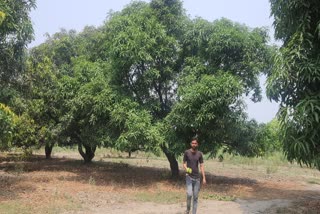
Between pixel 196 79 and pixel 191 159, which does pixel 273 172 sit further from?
pixel 191 159

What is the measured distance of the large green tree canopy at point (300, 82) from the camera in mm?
8242

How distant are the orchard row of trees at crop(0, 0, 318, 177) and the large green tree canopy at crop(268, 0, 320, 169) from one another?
176 inches

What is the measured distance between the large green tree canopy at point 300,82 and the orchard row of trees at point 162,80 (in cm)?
446

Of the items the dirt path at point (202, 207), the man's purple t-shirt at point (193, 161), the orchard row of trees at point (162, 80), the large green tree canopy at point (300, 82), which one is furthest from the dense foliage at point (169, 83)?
the large green tree canopy at point (300, 82)

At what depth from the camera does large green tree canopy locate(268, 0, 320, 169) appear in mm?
8242

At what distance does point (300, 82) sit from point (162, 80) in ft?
27.9

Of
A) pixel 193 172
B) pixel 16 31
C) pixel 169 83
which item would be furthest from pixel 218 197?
pixel 16 31

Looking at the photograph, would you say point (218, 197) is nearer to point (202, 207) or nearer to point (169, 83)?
point (202, 207)

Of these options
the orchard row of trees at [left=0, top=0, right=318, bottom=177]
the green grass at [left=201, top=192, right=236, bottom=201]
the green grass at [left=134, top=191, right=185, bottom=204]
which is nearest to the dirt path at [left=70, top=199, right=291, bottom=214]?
the green grass at [left=201, top=192, right=236, bottom=201]

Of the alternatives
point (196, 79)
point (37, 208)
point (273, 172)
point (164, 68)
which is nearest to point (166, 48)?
point (164, 68)

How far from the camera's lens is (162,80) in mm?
16688

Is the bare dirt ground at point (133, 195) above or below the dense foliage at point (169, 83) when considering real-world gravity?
below

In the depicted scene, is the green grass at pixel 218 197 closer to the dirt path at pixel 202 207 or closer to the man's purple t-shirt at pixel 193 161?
the dirt path at pixel 202 207

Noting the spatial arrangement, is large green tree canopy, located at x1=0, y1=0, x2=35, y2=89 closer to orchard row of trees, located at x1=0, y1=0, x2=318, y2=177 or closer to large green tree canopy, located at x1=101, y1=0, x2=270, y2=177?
orchard row of trees, located at x1=0, y1=0, x2=318, y2=177
